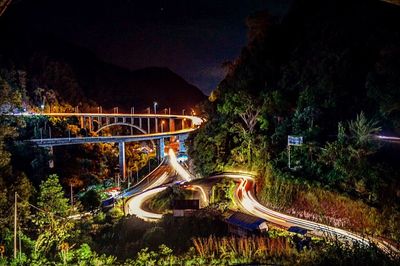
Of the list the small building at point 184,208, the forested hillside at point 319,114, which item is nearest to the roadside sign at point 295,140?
the forested hillside at point 319,114

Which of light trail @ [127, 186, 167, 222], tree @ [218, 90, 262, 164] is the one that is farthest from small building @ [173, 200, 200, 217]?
tree @ [218, 90, 262, 164]

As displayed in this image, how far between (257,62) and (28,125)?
26616 mm

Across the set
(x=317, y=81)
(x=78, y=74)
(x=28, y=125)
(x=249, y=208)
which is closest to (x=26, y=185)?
(x=249, y=208)

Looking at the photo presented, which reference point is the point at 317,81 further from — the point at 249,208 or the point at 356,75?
the point at 249,208

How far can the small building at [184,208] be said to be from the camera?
49.5ft

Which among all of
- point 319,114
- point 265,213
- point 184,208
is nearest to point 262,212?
point 265,213

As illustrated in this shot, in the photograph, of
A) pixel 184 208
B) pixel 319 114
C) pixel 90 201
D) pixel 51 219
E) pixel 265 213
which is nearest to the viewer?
pixel 51 219

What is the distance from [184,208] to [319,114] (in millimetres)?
8779

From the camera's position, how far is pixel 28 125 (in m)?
39.6

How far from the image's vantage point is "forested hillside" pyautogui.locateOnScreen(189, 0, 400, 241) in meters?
13.9

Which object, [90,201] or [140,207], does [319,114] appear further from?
[90,201]

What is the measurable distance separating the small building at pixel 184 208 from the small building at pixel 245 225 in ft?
7.56

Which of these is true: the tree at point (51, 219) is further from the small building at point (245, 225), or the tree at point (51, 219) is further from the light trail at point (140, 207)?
the small building at point (245, 225)

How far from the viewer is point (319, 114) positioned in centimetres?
1891
